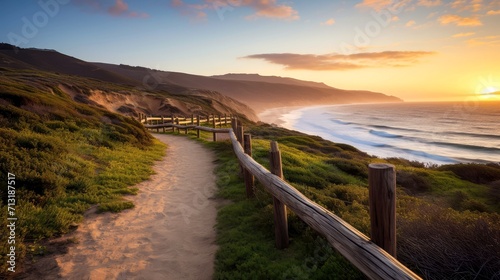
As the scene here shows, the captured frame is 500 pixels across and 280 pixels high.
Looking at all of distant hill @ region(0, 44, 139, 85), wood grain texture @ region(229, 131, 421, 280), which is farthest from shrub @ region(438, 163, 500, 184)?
distant hill @ region(0, 44, 139, 85)

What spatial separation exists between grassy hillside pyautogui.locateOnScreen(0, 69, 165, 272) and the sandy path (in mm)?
495

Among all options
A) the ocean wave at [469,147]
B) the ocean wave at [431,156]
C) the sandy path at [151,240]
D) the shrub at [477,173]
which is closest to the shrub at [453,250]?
the sandy path at [151,240]

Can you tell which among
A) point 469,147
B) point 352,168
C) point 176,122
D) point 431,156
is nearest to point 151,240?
point 352,168

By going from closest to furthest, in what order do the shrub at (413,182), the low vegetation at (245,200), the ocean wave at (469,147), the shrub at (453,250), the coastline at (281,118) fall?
the shrub at (453,250) → the low vegetation at (245,200) → the shrub at (413,182) → the ocean wave at (469,147) → the coastline at (281,118)

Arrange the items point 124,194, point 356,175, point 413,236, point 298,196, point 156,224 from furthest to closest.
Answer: point 356,175
point 124,194
point 156,224
point 298,196
point 413,236

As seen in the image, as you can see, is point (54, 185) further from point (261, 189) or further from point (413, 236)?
point (413, 236)

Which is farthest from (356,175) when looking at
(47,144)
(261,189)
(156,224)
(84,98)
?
(84,98)

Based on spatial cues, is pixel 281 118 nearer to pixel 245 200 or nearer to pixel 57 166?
pixel 245 200

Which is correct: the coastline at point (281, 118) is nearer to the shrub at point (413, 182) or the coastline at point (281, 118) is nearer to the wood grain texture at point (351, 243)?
the shrub at point (413, 182)

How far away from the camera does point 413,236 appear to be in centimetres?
353

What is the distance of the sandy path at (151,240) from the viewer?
4.38 metres

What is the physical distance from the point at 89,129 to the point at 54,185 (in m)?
7.34

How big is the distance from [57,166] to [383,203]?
8115mm

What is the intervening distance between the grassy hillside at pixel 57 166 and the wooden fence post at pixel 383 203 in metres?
4.80
